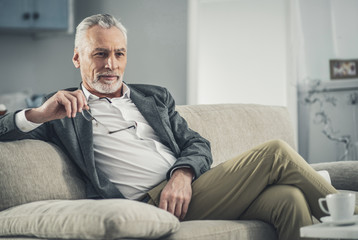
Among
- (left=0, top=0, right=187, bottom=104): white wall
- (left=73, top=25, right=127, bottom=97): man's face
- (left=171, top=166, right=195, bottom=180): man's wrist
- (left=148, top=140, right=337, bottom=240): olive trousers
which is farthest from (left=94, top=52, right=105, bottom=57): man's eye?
(left=0, top=0, right=187, bottom=104): white wall

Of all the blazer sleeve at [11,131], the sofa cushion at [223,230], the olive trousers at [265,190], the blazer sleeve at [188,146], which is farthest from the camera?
the blazer sleeve at [188,146]

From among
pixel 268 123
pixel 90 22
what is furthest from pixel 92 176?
pixel 268 123

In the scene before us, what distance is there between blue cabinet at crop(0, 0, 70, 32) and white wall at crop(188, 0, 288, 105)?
3.76 ft

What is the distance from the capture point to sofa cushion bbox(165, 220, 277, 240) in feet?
5.04

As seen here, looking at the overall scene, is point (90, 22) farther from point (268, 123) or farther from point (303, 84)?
point (303, 84)

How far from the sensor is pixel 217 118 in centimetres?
251

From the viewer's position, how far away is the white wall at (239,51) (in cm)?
461

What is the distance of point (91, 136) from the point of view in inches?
77.4

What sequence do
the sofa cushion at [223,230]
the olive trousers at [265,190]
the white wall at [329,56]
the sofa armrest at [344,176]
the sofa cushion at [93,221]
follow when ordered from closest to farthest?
the sofa cushion at [93,221], the sofa cushion at [223,230], the olive trousers at [265,190], the sofa armrest at [344,176], the white wall at [329,56]

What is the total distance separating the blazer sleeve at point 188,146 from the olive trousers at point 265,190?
0.12 m

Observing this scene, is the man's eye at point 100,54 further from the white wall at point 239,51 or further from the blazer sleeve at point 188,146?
the white wall at point 239,51

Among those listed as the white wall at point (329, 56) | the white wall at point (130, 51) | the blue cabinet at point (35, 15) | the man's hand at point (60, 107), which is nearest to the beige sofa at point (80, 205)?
the man's hand at point (60, 107)

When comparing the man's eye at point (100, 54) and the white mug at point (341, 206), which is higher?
the man's eye at point (100, 54)

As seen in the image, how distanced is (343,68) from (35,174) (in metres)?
3.11
